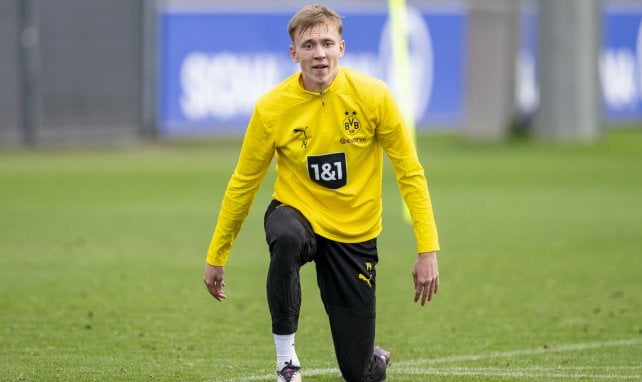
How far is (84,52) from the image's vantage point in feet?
81.6

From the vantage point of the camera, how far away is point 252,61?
86.0 ft

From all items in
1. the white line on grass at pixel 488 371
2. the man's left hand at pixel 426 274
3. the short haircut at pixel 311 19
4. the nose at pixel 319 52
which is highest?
the short haircut at pixel 311 19

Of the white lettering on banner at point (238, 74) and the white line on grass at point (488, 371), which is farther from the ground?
the white line on grass at point (488, 371)

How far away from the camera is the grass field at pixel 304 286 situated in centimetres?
746

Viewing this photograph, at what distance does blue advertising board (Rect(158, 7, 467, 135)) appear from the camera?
25.6 m

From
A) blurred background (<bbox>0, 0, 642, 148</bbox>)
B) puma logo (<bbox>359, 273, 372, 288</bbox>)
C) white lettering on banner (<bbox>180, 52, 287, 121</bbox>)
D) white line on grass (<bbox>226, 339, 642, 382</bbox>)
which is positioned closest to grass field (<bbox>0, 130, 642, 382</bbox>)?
white line on grass (<bbox>226, 339, 642, 382</bbox>)

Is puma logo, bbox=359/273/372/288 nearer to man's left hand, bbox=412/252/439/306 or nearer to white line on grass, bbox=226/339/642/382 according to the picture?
man's left hand, bbox=412/252/439/306

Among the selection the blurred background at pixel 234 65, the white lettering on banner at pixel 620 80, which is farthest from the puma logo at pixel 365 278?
the white lettering on banner at pixel 620 80

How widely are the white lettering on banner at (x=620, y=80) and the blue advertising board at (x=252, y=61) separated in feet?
12.3

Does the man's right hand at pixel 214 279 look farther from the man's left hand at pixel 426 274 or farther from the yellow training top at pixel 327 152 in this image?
the man's left hand at pixel 426 274

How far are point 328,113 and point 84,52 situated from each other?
1914 centimetres

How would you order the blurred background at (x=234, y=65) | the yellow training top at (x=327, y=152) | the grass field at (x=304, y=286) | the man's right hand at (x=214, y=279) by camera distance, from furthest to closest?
the blurred background at (x=234, y=65), the grass field at (x=304, y=286), the man's right hand at (x=214, y=279), the yellow training top at (x=327, y=152)

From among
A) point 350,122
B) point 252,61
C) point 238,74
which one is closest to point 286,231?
point 350,122

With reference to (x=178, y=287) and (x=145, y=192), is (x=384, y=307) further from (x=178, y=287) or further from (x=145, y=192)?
(x=145, y=192)
